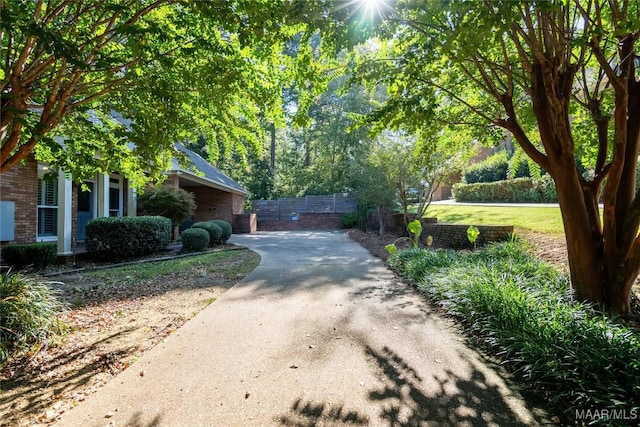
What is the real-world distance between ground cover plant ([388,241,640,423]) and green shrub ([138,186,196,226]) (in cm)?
958

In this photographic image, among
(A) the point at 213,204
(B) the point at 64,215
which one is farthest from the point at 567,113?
(A) the point at 213,204

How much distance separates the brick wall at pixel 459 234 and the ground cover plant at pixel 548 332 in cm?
335

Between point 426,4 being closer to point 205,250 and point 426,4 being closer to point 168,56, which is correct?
point 168,56

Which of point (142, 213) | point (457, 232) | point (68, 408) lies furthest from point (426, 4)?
point (142, 213)

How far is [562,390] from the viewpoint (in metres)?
2.73

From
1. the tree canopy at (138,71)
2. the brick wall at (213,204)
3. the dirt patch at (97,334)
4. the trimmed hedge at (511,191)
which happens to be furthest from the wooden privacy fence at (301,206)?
the tree canopy at (138,71)

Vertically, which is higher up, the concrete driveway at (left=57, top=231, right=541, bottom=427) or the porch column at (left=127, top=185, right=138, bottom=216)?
the porch column at (left=127, top=185, right=138, bottom=216)

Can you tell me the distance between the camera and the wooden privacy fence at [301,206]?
25.0m

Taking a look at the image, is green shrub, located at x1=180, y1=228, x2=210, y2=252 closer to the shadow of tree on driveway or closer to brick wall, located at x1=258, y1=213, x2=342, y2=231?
the shadow of tree on driveway

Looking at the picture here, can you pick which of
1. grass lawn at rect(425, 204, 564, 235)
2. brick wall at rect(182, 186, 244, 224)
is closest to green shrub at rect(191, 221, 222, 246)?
brick wall at rect(182, 186, 244, 224)

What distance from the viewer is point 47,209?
9836mm

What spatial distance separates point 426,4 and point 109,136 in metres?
4.70

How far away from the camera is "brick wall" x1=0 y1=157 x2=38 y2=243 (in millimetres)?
8316

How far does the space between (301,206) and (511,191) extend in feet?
45.1
